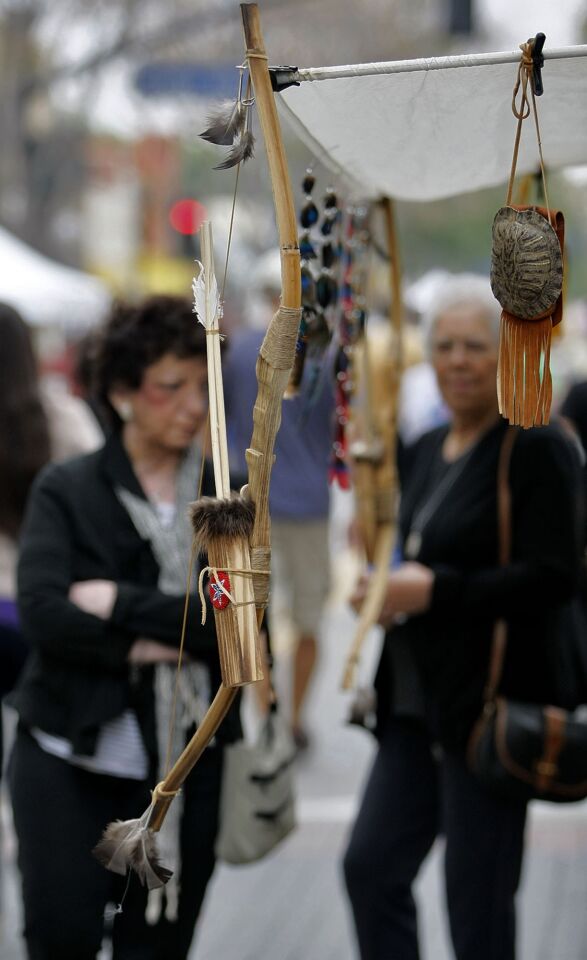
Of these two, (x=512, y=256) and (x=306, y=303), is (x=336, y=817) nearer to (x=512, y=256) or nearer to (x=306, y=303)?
(x=306, y=303)

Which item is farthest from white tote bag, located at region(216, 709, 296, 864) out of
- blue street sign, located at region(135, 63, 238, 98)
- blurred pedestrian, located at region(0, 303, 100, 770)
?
blue street sign, located at region(135, 63, 238, 98)

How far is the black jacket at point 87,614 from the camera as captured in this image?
305 centimetres

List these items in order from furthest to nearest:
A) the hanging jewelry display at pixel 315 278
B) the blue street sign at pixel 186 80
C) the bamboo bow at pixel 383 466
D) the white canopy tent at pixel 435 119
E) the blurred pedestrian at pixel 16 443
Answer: the blue street sign at pixel 186 80 < the blurred pedestrian at pixel 16 443 < the bamboo bow at pixel 383 466 < the hanging jewelry display at pixel 315 278 < the white canopy tent at pixel 435 119

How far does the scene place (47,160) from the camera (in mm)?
22984

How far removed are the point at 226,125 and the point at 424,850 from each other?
1.97 metres

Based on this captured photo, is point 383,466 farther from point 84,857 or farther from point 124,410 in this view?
point 84,857

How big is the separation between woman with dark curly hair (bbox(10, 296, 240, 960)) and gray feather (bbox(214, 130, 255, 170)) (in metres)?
1.11

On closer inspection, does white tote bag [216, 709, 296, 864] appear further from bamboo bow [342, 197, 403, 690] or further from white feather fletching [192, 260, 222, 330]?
white feather fletching [192, 260, 222, 330]

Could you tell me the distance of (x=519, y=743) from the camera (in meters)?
3.28

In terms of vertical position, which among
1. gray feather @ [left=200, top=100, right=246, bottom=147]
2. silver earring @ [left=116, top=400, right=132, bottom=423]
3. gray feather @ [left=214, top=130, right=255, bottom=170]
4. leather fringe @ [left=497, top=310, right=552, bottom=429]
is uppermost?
gray feather @ [left=200, top=100, right=246, bottom=147]

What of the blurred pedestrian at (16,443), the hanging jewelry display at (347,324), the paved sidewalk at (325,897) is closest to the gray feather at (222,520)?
the hanging jewelry display at (347,324)

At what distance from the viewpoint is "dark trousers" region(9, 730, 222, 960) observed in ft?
9.84

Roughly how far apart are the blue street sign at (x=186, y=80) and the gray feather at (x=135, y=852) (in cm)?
892

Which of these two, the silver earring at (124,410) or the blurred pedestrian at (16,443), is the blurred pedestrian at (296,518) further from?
the silver earring at (124,410)
